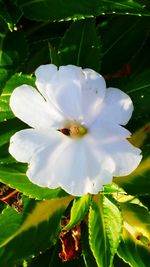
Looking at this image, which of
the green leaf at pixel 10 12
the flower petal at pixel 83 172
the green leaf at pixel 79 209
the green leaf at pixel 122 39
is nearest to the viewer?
the flower petal at pixel 83 172

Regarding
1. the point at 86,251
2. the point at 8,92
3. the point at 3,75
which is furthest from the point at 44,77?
the point at 86,251

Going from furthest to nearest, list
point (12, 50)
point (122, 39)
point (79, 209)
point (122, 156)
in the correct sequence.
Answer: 1. point (122, 39)
2. point (12, 50)
3. point (79, 209)
4. point (122, 156)

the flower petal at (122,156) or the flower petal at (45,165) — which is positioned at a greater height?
the flower petal at (122,156)

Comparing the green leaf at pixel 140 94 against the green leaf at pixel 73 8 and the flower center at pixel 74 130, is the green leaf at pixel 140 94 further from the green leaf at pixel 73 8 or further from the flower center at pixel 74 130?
the flower center at pixel 74 130

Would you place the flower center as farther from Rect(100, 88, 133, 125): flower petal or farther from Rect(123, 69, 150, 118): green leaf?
Rect(123, 69, 150, 118): green leaf

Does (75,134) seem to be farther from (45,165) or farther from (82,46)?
(82,46)

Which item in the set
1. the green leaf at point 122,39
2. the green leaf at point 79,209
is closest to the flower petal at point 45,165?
the green leaf at point 79,209

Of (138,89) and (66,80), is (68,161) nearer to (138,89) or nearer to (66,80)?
(66,80)
